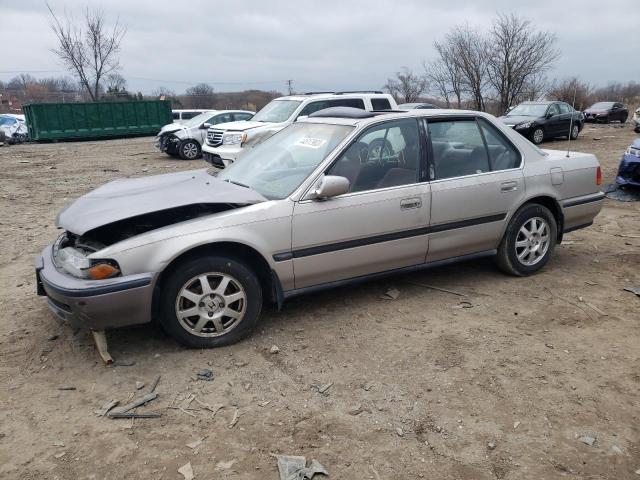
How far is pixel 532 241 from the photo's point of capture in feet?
16.5

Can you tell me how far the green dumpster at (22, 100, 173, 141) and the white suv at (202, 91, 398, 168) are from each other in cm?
1569

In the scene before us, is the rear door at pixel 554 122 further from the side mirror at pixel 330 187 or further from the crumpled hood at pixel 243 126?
the side mirror at pixel 330 187

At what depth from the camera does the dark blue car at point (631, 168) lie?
8.65 meters

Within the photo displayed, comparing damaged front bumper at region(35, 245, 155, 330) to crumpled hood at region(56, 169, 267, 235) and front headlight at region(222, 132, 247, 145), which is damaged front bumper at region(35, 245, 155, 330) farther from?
front headlight at region(222, 132, 247, 145)

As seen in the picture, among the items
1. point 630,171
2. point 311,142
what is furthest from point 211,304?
point 630,171

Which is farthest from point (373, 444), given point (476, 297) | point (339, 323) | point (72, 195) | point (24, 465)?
point (72, 195)

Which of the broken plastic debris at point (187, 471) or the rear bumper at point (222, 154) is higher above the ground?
the rear bumper at point (222, 154)

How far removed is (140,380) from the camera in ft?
11.2

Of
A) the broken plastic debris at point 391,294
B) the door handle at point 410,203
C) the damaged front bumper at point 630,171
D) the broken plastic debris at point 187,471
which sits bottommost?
the broken plastic debris at point 187,471

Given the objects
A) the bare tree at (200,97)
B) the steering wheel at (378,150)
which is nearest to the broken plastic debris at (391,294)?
the steering wheel at (378,150)

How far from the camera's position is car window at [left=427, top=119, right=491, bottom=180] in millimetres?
4512

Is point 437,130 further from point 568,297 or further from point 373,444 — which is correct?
point 373,444

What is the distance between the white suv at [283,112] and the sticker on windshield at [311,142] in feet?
Result: 21.2

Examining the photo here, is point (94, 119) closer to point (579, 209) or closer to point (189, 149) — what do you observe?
point (189, 149)
